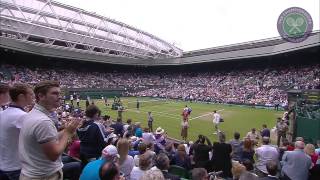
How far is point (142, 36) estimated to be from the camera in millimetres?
76750

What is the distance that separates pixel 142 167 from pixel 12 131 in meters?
2.69

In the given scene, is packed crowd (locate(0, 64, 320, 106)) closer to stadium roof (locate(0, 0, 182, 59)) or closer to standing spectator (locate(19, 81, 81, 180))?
stadium roof (locate(0, 0, 182, 59))

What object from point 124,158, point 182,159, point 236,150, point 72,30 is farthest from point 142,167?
point 72,30

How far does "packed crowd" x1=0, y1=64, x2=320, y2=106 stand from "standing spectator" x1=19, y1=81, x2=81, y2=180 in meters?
42.0

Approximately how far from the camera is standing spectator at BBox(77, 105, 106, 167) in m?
6.72

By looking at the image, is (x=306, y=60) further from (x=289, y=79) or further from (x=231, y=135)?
(x=231, y=135)

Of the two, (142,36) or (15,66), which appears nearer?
(15,66)

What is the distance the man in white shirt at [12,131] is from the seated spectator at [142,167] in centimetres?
242

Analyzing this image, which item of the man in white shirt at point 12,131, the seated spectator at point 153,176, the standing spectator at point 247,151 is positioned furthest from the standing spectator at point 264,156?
the man in white shirt at point 12,131

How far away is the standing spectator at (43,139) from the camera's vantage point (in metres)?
3.70

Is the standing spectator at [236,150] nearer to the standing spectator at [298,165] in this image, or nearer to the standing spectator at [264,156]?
the standing spectator at [264,156]

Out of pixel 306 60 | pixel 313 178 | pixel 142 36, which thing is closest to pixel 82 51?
pixel 142 36

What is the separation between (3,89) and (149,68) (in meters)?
80.9

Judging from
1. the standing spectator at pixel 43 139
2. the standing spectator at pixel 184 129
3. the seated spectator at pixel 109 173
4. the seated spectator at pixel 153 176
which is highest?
the standing spectator at pixel 43 139
